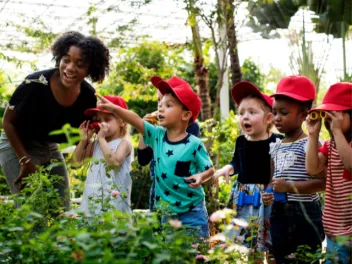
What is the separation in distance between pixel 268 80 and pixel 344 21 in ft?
44.2

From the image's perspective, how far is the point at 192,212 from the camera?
347 cm

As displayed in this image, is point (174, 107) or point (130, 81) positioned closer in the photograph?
point (174, 107)

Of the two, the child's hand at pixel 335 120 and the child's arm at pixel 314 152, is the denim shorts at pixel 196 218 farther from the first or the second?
the child's hand at pixel 335 120

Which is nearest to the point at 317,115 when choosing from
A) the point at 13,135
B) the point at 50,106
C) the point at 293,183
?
the point at 293,183

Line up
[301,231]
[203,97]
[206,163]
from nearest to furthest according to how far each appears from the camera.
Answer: [301,231]
[206,163]
[203,97]

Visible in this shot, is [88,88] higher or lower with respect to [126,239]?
higher

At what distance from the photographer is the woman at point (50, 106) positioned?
3.81 m

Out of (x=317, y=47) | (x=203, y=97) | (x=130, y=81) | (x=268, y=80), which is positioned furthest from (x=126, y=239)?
(x=268, y=80)

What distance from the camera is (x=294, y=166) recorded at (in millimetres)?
3281

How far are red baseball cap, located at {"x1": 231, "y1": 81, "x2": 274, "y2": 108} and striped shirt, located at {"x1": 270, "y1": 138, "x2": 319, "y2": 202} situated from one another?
1.54 ft

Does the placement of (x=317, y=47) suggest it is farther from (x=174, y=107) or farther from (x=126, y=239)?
(x=126, y=239)

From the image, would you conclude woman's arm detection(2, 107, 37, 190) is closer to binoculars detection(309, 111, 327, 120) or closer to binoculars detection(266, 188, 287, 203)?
binoculars detection(266, 188, 287, 203)

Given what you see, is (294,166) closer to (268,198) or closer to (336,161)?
(268,198)

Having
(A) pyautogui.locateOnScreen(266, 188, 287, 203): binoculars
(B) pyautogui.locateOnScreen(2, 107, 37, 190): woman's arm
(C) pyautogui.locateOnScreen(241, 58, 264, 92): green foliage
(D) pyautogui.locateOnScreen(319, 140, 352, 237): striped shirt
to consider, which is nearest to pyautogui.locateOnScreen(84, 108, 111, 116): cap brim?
(B) pyautogui.locateOnScreen(2, 107, 37, 190): woman's arm
